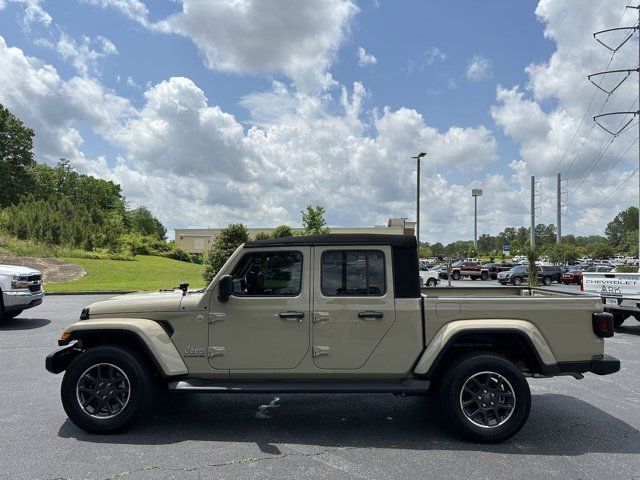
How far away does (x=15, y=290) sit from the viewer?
36.8 ft

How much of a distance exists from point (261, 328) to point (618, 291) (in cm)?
992

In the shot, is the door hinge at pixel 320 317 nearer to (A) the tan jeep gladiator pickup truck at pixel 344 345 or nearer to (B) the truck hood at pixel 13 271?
(A) the tan jeep gladiator pickup truck at pixel 344 345

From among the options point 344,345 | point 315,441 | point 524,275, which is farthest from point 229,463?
point 524,275

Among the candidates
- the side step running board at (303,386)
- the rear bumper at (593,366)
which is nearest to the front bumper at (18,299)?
the side step running board at (303,386)

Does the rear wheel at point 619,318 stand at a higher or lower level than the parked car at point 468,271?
lower

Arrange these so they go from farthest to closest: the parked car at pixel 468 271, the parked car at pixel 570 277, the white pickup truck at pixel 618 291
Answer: the parked car at pixel 468 271
the parked car at pixel 570 277
the white pickup truck at pixel 618 291

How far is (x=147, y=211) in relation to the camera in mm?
113812

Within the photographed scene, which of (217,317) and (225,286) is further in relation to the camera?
(217,317)

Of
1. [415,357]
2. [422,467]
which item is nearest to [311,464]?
[422,467]

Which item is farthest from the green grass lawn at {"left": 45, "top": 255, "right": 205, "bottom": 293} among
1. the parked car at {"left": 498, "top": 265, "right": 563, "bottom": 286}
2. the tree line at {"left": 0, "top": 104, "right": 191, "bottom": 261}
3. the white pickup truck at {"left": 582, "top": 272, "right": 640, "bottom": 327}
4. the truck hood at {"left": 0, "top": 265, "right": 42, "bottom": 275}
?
the parked car at {"left": 498, "top": 265, "right": 563, "bottom": 286}

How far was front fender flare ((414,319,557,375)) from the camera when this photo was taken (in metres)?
4.47

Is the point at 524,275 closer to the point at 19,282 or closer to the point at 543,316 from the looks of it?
the point at 19,282

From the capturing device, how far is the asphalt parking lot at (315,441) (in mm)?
3893

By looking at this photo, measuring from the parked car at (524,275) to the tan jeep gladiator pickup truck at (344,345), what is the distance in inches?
1217
